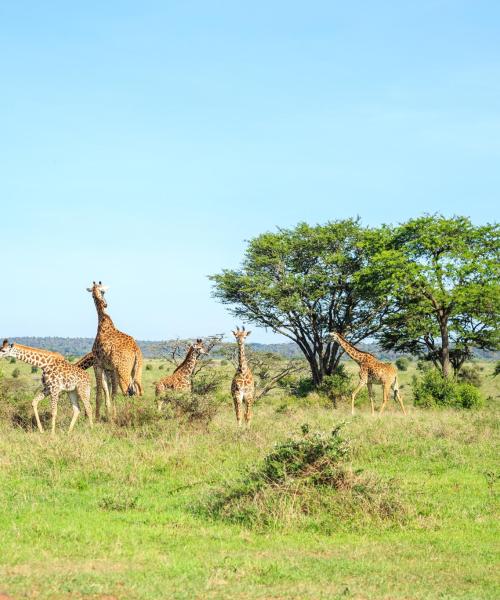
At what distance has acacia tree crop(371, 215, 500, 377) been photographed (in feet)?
92.5

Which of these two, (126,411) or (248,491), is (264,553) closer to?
(248,491)

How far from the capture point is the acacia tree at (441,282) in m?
28.2

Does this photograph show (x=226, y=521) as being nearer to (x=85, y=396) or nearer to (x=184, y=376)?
(x=85, y=396)

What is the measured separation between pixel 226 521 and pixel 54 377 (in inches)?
269

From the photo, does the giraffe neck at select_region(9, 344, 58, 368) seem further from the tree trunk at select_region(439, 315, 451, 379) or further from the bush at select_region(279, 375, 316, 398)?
the bush at select_region(279, 375, 316, 398)

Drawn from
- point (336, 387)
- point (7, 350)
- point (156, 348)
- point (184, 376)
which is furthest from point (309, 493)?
point (336, 387)

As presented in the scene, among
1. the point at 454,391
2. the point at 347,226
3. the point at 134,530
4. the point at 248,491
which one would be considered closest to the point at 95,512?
the point at 134,530

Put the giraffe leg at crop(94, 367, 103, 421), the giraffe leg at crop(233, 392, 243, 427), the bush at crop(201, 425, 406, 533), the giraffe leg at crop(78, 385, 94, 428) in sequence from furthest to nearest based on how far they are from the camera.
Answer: the giraffe leg at crop(94, 367, 103, 421) → the giraffe leg at crop(233, 392, 243, 427) → the giraffe leg at crop(78, 385, 94, 428) → the bush at crop(201, 425, 406, 533)

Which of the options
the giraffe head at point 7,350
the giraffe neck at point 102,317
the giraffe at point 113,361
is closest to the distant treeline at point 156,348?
the giraffe neck at point 102,317

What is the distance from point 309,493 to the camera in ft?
31.6

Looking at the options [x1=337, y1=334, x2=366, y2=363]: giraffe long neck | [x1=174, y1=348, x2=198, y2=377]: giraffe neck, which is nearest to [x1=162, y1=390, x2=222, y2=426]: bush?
[x1=174, y1=348, x2=198, y2=377]: giraffe neck

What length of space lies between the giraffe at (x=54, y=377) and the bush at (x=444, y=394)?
1324 cm

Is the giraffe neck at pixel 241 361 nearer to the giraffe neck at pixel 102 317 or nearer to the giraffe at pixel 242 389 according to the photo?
the giraffe at pixel 242 389

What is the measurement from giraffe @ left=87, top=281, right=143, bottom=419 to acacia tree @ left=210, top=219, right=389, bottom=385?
1514 cm
